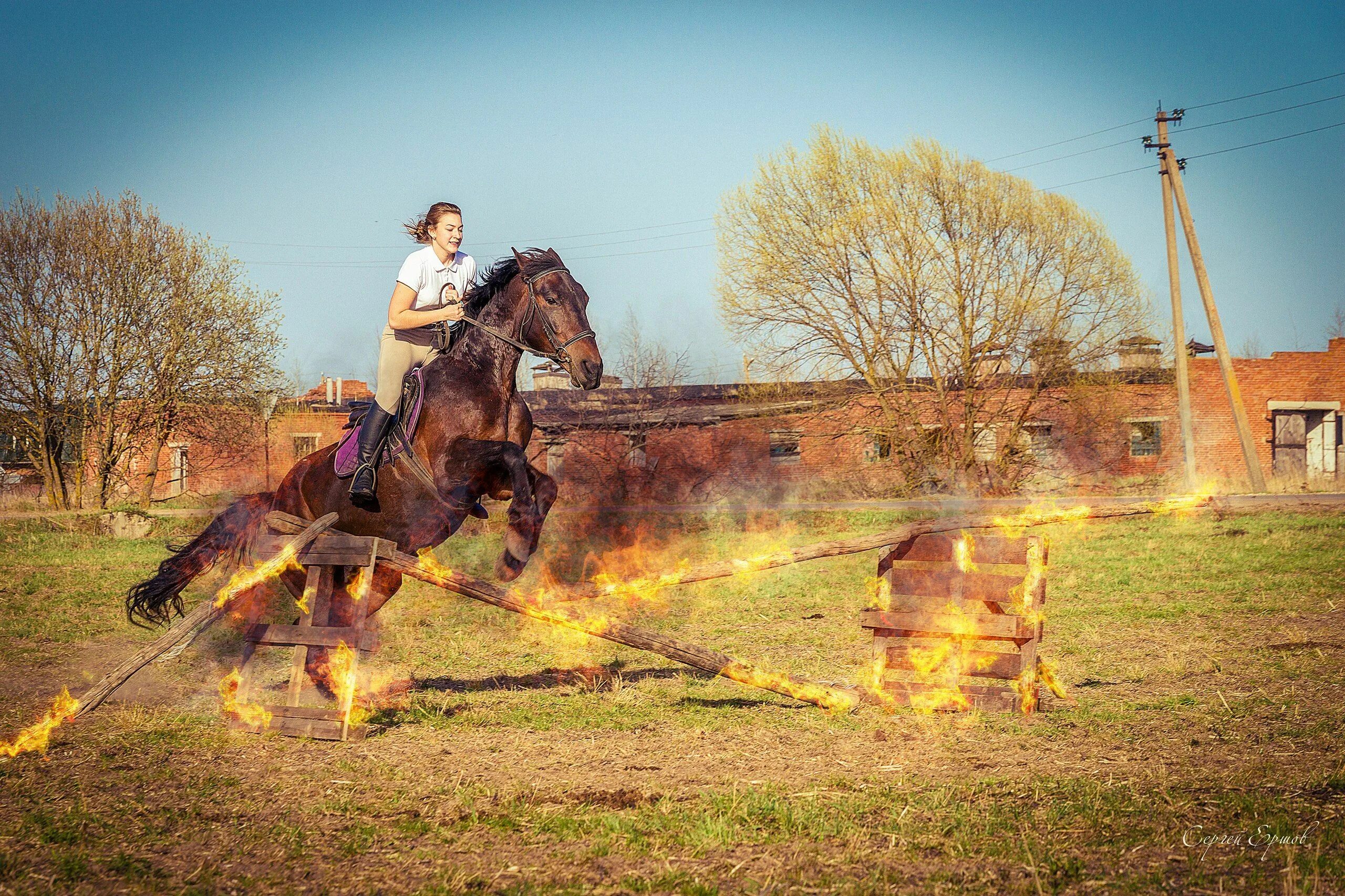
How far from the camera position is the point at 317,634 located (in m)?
6.00

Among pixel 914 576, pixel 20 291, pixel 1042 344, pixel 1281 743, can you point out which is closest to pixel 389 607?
pixel 914 576

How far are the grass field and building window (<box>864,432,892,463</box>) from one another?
17.5 meters

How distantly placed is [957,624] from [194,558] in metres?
5.52

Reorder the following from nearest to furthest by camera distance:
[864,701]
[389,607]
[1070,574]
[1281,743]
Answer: [1281,743] < [864,701] < [389,607] < [1070,574]

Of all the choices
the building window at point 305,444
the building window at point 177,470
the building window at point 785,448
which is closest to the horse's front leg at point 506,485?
the building window at point 785,448

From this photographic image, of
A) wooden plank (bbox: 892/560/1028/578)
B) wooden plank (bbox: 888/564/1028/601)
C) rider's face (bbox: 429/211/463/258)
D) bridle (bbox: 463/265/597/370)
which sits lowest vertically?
wooden plank (bbox: 888/564/1028/601)

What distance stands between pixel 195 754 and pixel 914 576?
183 inches

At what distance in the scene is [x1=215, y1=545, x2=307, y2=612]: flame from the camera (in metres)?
5.94

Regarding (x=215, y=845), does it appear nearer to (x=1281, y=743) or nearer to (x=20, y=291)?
(x=1281, y=743)

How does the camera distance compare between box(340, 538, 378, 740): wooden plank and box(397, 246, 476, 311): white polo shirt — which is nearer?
box(340, 538, 378, 740): wooden plank

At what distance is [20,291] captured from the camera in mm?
23844

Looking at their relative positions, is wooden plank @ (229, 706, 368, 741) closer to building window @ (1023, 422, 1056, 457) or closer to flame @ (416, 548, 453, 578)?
flame @ (416, 548, 453, 578)

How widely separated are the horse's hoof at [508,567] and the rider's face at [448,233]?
2.15 m

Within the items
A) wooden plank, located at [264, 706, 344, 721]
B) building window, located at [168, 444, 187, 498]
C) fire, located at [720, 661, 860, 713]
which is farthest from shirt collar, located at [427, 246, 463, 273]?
building window, located at [168, 444, 187, 498]
